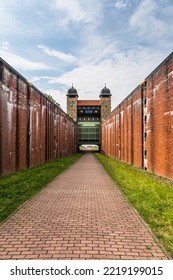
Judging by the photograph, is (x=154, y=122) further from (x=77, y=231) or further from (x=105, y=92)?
(x=105, y=92)

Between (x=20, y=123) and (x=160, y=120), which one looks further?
(x=20, y=123)

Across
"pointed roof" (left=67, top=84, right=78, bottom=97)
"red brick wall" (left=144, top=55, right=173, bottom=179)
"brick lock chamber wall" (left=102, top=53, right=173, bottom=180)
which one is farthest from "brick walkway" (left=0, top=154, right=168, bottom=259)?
"pointed roof" (left=67, top=84, right=78, bottom=97)

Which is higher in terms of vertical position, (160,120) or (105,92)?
(105,92)

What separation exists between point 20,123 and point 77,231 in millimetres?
12612

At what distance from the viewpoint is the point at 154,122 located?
16234 millimetres

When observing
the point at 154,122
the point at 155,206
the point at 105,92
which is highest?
the point at 105,92

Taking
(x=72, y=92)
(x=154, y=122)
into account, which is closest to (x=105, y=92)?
(x=72, y=92)

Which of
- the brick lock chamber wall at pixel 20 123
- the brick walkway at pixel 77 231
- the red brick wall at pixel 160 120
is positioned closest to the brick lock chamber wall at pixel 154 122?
the red brick wall at pixel 160 120

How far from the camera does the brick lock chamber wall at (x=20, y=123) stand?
47.0 ft

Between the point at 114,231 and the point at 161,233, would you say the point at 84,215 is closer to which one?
the point at 114,231

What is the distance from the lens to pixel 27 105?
18.9 meters

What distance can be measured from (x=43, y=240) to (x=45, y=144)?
20791mm

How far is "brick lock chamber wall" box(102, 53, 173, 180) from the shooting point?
13602 mm

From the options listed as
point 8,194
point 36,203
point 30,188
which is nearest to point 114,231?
point 36,203
